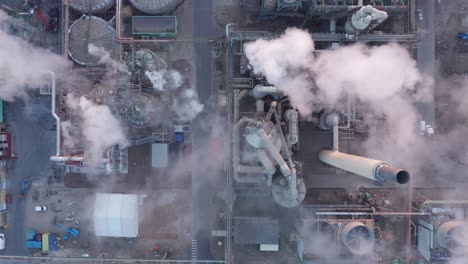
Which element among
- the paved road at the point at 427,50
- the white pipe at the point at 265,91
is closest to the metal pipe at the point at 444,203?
the paved road at the point at 427,50

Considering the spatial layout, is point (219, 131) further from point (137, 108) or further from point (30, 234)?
point (30, 234)

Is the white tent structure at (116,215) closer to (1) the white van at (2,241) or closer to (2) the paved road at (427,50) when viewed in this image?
(1) the white van at (2,241)

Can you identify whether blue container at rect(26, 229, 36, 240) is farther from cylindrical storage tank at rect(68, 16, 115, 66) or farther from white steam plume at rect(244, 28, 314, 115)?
white steam plume at rect(244, 28, 314, 115)

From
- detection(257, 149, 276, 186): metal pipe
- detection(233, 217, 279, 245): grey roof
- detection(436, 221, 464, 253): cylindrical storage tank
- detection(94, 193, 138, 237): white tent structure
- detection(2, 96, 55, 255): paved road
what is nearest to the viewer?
detection(257, 149, 276, 186): metal pipe

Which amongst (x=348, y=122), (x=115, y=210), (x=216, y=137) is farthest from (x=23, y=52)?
(x=348, y=122)

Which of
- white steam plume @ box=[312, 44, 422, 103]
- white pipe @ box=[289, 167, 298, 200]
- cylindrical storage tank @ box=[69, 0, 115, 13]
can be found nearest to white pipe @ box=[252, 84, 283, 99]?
white steam plume @ box=[312, 44, 422, 103]

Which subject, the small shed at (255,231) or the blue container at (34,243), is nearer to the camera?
the small shed at (255,231)
